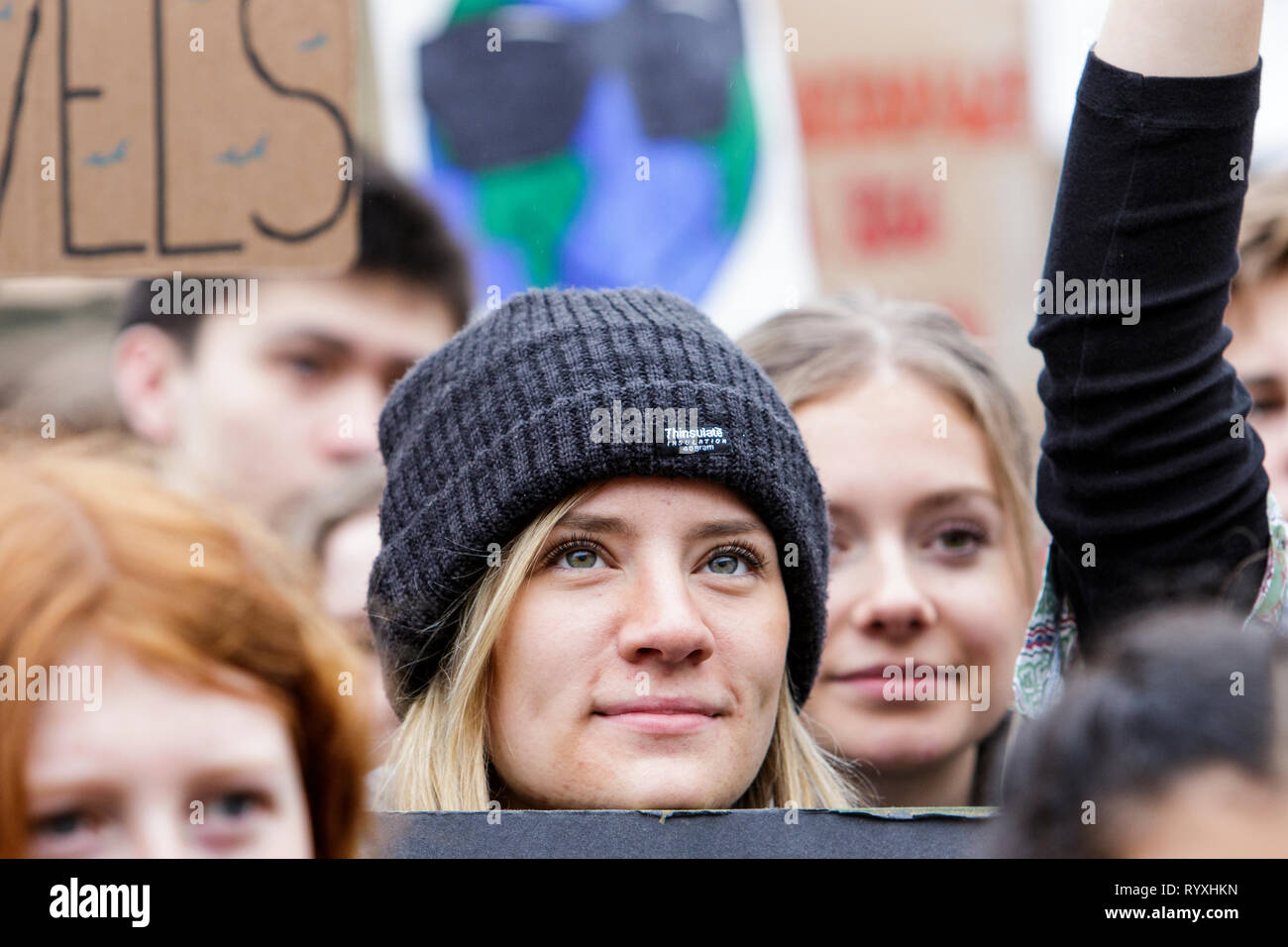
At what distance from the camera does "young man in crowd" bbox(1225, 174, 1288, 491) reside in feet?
6.79

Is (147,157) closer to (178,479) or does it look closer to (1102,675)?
(178,479)

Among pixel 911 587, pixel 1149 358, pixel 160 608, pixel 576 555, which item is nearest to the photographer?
pixel 160 608

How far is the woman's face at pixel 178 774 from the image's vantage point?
1.47m

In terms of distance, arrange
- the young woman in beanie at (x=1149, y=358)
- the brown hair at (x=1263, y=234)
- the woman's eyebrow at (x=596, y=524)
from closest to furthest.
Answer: the young woman in beanie at (x=1149, y=358) → the woman's eyebrow at (x=596, y=524) → the brown hair at (x=1263, y=234)

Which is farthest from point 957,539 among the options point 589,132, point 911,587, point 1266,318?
point 589,132

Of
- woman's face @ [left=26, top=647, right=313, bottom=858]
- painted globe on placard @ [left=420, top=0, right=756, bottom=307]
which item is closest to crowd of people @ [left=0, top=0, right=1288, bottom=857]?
woman's face @ [left=26, top=647, right=313, bottom=858]

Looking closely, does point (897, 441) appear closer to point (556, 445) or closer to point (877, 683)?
point (877, 683)

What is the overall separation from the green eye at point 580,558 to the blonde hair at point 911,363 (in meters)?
0.55

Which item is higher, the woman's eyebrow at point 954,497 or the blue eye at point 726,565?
the woman's eyebrow at point 954,497

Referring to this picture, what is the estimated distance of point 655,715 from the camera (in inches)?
67.3

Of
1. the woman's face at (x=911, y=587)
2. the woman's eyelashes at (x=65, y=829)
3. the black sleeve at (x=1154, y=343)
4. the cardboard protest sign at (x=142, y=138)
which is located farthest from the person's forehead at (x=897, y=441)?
the woman's eyelashes at (x=65, y=829)

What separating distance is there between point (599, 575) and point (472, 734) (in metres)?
0.27

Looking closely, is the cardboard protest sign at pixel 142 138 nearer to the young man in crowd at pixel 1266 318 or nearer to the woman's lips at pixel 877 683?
the woman's lips at pixel 877 683

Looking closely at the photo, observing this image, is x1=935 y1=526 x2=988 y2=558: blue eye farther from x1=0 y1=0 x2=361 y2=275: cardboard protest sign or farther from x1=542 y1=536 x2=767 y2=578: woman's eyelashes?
x1=0 y1=0 x2=361 y2=275: cardboard protest sign
